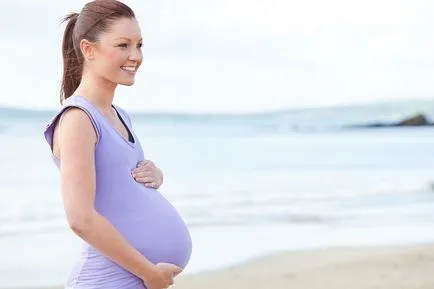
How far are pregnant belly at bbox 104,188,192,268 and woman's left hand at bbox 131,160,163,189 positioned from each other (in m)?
0.02

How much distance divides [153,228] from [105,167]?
18 centimetres

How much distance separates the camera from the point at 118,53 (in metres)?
1.93

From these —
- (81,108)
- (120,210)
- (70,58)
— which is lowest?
(120,210)

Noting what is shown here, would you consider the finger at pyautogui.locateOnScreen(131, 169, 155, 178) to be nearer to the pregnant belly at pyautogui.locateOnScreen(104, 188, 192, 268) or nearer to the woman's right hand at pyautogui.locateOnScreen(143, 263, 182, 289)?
the pregnant belly at pyautogui.locateOnScreen(104, 188, 192, 268)

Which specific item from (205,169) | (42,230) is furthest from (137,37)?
(205,169)

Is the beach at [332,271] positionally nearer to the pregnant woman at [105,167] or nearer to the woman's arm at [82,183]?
the pregnant woman at [105,167]

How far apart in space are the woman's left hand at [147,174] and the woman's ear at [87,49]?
0.77 feet

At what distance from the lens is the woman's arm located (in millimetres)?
1817

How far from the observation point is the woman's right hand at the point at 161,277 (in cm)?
194

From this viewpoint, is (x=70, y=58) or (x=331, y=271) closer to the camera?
(x=70, y=58)

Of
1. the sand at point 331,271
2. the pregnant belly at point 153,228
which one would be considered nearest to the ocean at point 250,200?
the sand at point 331,271

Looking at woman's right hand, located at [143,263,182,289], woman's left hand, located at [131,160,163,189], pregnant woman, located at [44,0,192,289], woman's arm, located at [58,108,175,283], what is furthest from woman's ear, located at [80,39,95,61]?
woman's right hand, located at [143,263,182,289]

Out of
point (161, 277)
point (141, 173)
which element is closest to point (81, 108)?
point (141, 173)

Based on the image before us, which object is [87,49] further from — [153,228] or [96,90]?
[153,228]
